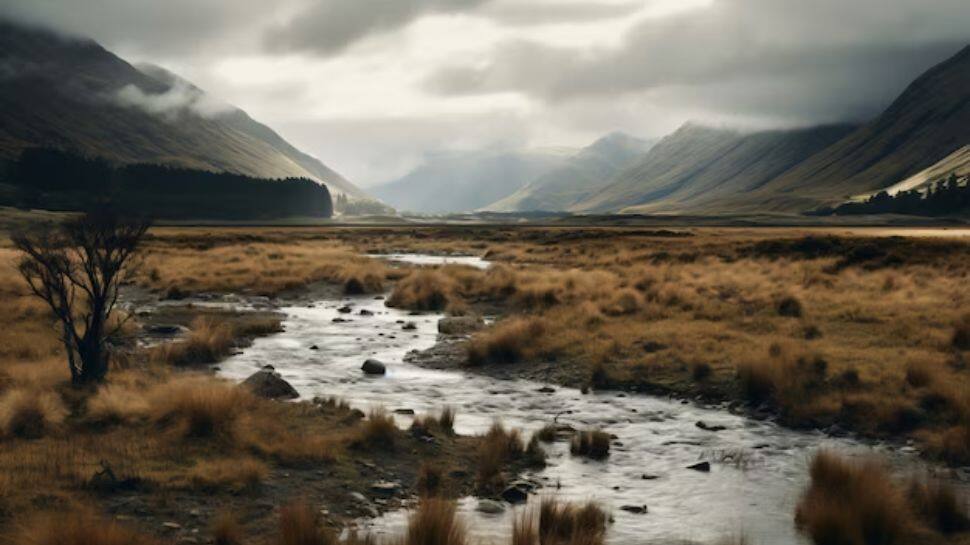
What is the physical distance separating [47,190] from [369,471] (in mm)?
177495

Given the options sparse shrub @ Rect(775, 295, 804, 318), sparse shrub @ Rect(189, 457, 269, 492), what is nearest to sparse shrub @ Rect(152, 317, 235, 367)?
sparse shrub @ Rect(189, 457, 269, 492)

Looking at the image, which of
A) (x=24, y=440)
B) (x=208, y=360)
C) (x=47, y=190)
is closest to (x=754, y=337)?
(x=208, y=360)

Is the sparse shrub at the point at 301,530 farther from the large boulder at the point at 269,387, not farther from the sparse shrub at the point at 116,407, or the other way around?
the large boulder at the point at 269,387

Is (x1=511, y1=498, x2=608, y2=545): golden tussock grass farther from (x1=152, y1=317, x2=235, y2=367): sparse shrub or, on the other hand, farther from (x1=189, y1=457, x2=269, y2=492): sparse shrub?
(x1=152, y1=317, x2=235, y2=367): sparse shrub

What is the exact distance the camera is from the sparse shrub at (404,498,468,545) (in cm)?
779

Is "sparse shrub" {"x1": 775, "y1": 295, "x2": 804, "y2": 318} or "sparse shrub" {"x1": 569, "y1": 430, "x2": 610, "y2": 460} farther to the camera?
"sparse shrub" {"x1": 775, "y1": 295, "x2": 804, "y2": 318}

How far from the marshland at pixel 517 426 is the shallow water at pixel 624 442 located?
0.07m

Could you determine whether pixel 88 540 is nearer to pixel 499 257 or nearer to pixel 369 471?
pixel 369 471

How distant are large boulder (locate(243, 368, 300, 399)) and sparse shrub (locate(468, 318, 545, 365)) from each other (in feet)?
20.7

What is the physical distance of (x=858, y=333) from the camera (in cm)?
2180

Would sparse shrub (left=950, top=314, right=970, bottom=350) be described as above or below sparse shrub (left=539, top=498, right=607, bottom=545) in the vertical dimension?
above

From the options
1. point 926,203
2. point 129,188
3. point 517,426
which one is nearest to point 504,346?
point 517,426

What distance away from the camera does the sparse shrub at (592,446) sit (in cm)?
1246

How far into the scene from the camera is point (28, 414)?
11961 mm
